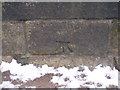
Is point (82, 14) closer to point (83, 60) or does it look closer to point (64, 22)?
point (64, 22)

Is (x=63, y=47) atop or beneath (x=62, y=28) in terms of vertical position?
beneath

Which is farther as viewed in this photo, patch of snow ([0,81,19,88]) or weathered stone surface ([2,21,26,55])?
weathered stone surface ([2,21,26,55])

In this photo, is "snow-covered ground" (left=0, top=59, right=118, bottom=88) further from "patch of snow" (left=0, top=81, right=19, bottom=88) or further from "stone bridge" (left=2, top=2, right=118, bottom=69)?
"stone bridge" (left=2, top=2, right=118, bottom=69)

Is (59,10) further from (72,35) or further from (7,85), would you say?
(7,85)

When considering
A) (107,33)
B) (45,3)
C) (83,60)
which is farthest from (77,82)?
(45,3)

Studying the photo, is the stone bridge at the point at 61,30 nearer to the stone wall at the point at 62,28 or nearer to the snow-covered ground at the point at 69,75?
the stone wall at the point at 62,28

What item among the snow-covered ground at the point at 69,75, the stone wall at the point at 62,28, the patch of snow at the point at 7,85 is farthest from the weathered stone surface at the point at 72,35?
the patch of snow at the point at 7,85

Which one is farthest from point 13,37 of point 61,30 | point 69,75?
point 69,75

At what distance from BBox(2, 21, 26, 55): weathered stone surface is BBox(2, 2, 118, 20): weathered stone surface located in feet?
0.28

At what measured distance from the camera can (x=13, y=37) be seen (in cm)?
360

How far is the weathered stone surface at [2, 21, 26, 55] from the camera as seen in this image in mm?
3570

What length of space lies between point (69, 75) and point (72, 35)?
0.45 m

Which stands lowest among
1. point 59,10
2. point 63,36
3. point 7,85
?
point 7,85

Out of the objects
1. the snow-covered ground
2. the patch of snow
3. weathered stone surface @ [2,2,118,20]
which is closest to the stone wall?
weathered stone surface @ [2,2,118,20]
